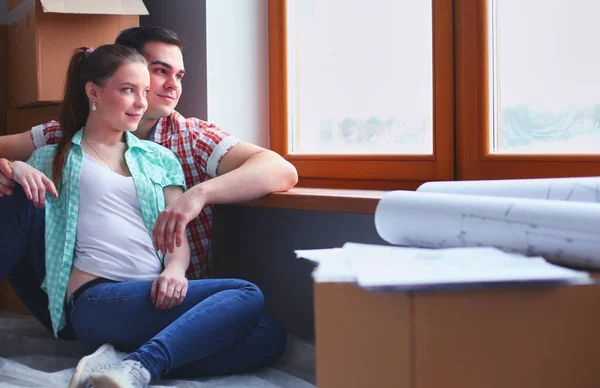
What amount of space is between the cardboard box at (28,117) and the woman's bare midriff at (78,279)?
0.62m

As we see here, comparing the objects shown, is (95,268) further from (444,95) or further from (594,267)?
(594,267)

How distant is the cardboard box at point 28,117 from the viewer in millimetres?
1902

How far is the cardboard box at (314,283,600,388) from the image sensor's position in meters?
0.57

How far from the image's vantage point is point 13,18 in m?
2.02

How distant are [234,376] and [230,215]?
2.04 feet

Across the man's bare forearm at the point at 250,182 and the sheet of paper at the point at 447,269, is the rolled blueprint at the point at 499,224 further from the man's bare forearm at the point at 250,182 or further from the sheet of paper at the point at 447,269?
the man's bare forearm at the point at 250,182

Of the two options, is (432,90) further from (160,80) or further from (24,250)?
(24,250)

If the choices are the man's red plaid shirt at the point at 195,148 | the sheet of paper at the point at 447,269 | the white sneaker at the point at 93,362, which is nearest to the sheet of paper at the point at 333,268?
the sheet of paper at the point at 447,269

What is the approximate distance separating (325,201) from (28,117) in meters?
1.02

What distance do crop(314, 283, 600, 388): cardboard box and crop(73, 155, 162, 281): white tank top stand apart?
92 centimetres

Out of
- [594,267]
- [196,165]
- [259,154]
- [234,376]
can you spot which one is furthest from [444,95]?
[594,267]

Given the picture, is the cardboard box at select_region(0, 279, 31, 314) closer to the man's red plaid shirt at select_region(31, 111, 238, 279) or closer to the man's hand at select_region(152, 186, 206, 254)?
the man's red plaid shirt at select_region(31, 111, 238, 279)

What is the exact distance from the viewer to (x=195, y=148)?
5.56ft

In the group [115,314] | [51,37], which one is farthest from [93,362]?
[51,37]
